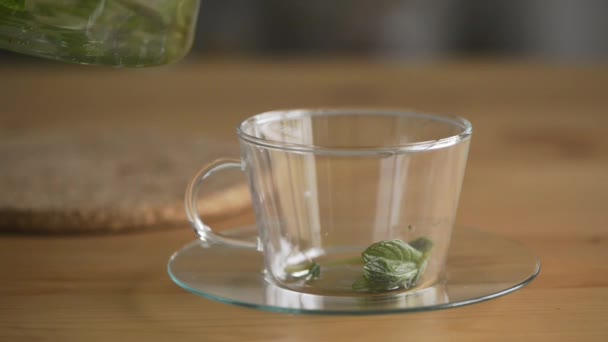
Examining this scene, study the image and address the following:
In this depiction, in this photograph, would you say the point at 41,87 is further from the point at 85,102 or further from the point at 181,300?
the point at 181,300

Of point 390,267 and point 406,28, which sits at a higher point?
point 390,267

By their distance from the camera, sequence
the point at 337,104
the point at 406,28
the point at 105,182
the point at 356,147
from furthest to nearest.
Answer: the point at 406,28
the point at 337,104
the point at 105,182
the point at 356,147

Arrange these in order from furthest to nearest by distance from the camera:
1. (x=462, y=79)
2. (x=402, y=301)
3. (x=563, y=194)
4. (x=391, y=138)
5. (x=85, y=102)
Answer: (x=462, y=79)
(x=85, y=102)
(x=563, y=194)
(x=391, y=138)
(x=402, y=301)

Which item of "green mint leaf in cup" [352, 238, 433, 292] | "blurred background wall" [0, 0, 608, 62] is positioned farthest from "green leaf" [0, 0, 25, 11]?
"blurred background wall" [0, 0, 608, 62]

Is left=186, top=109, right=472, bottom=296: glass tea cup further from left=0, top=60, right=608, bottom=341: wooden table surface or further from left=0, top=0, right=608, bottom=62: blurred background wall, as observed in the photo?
left=0, top=0, right=608, bottom=62: blurred background wall

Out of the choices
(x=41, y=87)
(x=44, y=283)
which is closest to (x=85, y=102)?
(x=41, y=87)

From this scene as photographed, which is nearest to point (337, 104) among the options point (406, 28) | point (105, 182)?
point (105, 182)

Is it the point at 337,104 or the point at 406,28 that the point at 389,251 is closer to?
the point at 337,104
